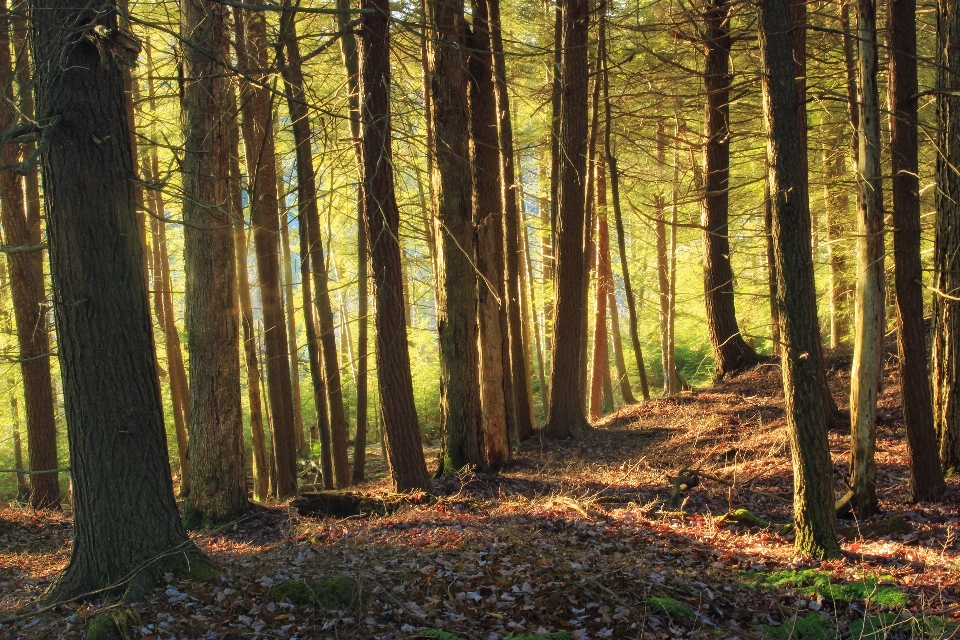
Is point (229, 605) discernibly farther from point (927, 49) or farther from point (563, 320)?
point (927, 49)

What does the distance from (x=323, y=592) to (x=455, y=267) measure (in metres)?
6.23

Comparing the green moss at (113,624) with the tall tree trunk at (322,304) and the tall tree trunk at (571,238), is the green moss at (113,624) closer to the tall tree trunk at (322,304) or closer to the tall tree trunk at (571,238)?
the tall tree trunk at (322,304)

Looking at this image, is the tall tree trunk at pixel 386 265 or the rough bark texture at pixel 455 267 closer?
the tall tree trunk at pixel 386 265

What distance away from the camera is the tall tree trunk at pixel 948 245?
805cm

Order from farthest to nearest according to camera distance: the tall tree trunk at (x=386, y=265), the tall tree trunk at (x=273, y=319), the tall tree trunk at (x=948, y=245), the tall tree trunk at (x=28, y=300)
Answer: the tall tree trunk at (x=273, y=319), the tall tree trunk at (x=28, y=300), the tall tree trunk at (x=386, y=265), the tall tree trunk at (x=948, y=245)

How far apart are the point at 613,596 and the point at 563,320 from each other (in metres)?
8.14

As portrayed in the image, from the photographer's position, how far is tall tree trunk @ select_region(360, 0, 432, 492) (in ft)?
27.0

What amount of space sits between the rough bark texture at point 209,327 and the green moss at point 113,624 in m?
3.98

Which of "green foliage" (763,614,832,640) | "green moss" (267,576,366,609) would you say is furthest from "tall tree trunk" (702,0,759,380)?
"green moss" (267,576,366,609)

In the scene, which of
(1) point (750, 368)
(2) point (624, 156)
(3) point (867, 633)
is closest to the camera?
(3) point (867, 633)

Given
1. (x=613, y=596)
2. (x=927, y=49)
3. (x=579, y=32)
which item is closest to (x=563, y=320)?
(x=579, y=32)

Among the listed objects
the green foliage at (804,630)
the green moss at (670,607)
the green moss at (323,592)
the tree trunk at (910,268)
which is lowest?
the green foliage at (804,630)

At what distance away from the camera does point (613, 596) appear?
5711mm

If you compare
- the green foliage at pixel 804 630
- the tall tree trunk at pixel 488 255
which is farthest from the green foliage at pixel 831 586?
the tall tree trunk at pixel 488 255
